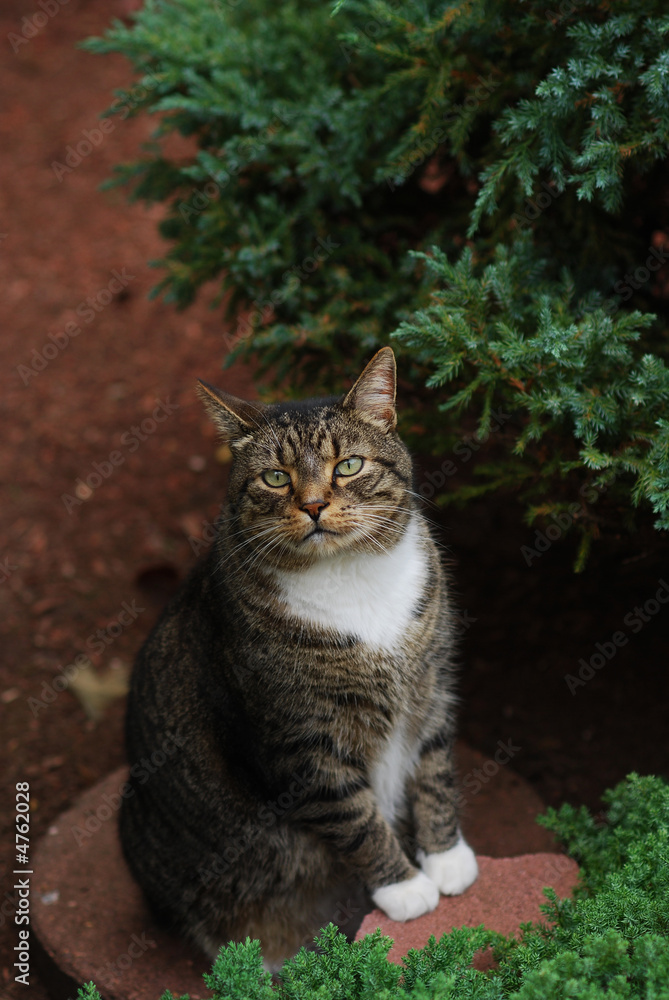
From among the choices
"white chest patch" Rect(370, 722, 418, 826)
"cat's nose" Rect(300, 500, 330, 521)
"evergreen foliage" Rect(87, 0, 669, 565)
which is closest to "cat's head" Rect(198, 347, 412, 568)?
"cat's nose" Rect(300, 500, 330, 521)

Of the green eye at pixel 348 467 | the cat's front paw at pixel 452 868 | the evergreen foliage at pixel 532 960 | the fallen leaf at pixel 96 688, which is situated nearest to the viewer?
the evergreen foliage at pixel 532 960

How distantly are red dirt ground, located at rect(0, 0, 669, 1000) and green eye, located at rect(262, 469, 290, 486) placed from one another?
1.37m

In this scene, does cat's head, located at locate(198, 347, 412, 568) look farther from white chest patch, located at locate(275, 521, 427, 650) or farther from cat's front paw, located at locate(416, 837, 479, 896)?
cat's front paw, located at locate(416, 837, 479, 896)

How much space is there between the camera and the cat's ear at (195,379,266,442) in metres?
2.75

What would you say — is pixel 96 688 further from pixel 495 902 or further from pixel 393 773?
pixel 495 902

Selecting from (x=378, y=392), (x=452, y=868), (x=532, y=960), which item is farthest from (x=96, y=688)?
(x=532, y=960)

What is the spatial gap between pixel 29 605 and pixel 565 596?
282 cm

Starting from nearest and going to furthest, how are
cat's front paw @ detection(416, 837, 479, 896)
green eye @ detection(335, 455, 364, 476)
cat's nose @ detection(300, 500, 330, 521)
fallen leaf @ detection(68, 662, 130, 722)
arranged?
1. cat's nose @ detection(300, 500, 330, 521)
2. green eye @ detection(335, 455, 364, 476)
3. cat's front paw @ detection(416, 837, 479, 896)
4. fallen leaf @ detection(68, 662, 130, 722)

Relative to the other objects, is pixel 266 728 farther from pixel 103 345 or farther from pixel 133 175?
pixel 103 345

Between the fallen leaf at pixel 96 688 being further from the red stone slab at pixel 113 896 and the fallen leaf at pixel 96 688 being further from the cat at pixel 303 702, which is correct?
the cat at pixel 303 702

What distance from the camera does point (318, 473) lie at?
259cm

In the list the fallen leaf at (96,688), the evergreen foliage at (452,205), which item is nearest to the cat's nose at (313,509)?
the evergreen foliage at (452,205)

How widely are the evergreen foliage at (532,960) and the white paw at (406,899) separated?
0.29m

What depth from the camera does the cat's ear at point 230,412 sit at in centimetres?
275
